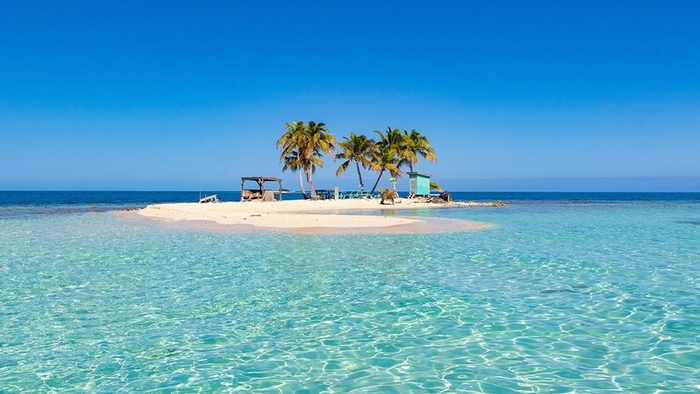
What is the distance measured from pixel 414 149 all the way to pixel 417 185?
4.54 m

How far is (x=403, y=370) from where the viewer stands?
569 cm

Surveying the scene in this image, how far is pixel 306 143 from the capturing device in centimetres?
4962

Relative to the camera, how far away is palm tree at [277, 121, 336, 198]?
4947 cm

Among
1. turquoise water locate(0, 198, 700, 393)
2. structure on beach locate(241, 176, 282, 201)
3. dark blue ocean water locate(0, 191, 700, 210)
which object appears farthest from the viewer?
dark blue ocean water locate(0, 191, 700, 210)

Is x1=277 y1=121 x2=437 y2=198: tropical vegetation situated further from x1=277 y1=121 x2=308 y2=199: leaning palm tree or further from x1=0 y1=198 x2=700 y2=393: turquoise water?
x1=0 y1=198 x2=700 y2=393: turquoise water

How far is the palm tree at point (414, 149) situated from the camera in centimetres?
5687

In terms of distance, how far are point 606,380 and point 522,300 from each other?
11.6ft

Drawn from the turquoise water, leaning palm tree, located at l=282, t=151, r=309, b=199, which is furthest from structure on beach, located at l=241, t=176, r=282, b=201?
the turquoise water

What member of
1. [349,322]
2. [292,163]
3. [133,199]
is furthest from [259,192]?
[133,199]

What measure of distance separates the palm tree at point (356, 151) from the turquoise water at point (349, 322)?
40343 mm

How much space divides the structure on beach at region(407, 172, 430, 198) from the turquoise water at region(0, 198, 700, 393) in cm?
4204

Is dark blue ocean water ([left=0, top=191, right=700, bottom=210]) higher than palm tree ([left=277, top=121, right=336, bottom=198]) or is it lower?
lower

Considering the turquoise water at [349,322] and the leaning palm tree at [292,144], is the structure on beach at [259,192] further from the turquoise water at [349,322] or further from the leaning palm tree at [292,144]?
the turquoise water at [349,322]

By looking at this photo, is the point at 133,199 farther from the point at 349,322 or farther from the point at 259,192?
the point at 349,322
